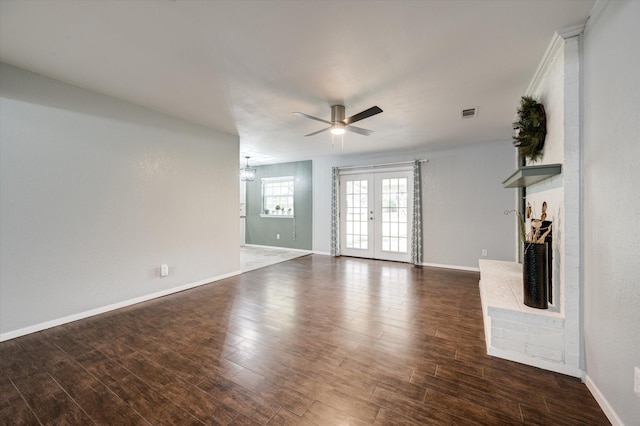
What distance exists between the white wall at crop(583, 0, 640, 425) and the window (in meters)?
6.33

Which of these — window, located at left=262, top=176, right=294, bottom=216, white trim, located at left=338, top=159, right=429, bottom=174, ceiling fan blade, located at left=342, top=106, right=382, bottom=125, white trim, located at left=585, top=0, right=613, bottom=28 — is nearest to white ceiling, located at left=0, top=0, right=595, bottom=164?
white trim, located at left=585, top=0, right=613, bottom=28

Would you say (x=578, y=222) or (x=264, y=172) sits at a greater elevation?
(x=264, y=172)

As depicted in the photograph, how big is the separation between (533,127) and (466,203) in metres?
3.05

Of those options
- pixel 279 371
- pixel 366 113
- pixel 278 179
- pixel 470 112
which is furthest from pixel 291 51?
pixel 278 179

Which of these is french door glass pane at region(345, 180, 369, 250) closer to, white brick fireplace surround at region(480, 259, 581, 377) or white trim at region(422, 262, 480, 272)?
white trim at region(422, 262, 480, 272)

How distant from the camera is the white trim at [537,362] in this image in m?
1.88

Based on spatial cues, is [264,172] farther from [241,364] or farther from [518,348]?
[518,348]

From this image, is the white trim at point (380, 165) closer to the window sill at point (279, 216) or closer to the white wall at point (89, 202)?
the window sill at point (279, 216)

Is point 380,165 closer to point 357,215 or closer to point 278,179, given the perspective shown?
point 357,215

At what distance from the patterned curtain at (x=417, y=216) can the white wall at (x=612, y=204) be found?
3795 millimetres

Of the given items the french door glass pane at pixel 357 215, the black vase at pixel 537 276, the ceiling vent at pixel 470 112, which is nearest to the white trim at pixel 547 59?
the ceiling vent at pixel 470 112

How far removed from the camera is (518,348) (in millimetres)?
2059

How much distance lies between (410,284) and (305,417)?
3.09 metres

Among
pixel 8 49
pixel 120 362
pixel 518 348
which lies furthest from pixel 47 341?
pixel 518 348
